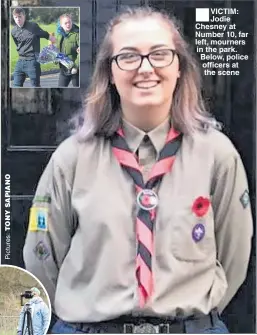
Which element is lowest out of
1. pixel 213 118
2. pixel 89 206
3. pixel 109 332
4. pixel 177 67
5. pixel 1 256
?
pixel 109 332

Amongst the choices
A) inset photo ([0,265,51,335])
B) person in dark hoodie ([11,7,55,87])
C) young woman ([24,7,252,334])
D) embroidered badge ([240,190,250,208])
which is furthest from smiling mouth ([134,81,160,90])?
inset photo ([0,265,51,335])

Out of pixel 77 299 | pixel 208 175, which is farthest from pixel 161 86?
pixel 77 299

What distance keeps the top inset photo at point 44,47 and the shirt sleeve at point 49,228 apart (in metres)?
0.39

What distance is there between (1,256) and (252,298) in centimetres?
117

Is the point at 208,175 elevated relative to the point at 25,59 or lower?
lower

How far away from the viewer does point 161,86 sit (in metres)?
2.70

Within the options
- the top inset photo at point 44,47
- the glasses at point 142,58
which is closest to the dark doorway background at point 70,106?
the top inset photo at point 44,47

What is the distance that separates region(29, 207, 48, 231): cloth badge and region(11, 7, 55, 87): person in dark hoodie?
570 mm

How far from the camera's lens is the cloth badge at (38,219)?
8.96 feet

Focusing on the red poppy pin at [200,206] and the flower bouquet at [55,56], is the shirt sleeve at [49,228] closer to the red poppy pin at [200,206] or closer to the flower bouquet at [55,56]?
the flower bouquet at [55,56]

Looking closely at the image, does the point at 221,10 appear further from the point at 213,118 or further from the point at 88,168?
the point at 88,168

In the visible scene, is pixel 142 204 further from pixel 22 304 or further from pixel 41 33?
pixel 41 33

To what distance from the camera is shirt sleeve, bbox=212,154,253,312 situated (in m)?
2.70

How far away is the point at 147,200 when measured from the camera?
8.66ft
